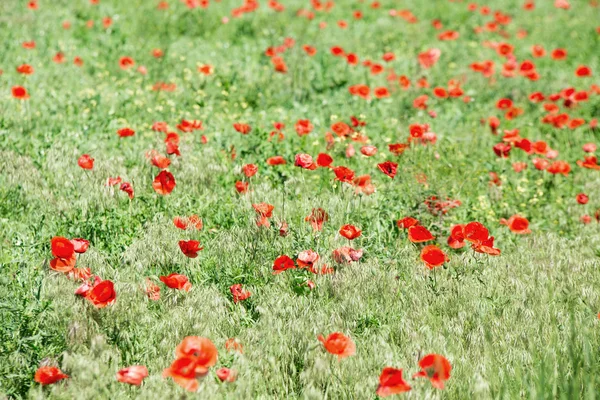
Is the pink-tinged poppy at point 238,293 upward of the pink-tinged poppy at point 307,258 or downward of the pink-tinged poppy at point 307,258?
downward

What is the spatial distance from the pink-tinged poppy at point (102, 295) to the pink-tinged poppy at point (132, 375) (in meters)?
0.43

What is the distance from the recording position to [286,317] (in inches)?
122

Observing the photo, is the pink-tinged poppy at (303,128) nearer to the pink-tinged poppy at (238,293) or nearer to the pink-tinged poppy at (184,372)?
the pink-tinged poppy at (238,293)

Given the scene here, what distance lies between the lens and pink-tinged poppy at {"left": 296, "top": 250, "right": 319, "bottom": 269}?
3.28 metres

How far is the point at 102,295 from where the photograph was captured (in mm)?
2828

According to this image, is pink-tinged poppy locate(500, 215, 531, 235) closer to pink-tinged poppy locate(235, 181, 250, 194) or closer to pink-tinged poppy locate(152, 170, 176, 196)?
pink-tinged poppy locate(235, 181, 250, 194)

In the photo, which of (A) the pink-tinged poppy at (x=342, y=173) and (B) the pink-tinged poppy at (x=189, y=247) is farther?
(A) the pink-tinged poppy at (x=342, y=173)

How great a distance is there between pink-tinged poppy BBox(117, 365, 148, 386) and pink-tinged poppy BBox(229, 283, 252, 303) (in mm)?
732

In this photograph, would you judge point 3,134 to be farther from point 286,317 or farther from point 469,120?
point 469,120

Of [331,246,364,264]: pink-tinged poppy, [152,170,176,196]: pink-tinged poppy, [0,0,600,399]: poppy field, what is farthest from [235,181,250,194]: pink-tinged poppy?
[331,246,364,264]: pink-tinged poppy

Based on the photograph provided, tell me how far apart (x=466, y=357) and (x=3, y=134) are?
3.48 metres

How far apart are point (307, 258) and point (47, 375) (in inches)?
51.2

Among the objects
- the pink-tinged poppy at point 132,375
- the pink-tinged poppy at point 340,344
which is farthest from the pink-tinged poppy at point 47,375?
the pink-tinged poppy at point 340,344

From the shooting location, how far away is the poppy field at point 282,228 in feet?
9.04
